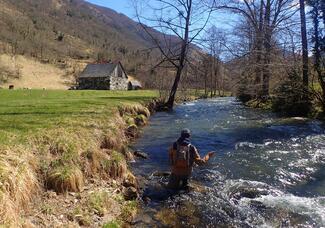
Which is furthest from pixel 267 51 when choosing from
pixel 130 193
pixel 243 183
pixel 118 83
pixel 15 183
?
pixel 118 83

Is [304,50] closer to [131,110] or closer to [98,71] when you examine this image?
[131,110]

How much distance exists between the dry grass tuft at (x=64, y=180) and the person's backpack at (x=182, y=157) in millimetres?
2800

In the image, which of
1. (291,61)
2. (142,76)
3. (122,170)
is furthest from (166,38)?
(142,76)

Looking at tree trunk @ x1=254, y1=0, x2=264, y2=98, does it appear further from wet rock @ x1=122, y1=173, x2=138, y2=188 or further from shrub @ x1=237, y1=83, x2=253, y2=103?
wet rock @ x1=122, y1=173, x2=138, y2=188

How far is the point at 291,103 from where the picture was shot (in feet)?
90.6

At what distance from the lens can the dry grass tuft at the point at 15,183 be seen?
5925mm

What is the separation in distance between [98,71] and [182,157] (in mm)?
64597

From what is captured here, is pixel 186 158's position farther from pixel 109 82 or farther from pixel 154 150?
pixel 109 82

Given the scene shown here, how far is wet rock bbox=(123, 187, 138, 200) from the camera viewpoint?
9.27m

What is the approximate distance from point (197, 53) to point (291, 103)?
42.9ft

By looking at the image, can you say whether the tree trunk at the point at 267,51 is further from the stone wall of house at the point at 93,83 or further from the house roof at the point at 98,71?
the house roof at the point at 98,71

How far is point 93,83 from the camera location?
2817 inches

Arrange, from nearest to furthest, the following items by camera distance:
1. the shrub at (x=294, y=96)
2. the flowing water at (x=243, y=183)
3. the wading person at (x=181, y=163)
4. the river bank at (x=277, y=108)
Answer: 1. the flowing water at (x=243, y=183)
2. the wading person at (x=181, y=163)
3. the river bank at (x=277, y=108)
4. the shrub at (x=294, y=96)

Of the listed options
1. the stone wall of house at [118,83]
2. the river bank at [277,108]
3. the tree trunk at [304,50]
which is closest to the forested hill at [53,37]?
the stone wall of house at [118,83]
